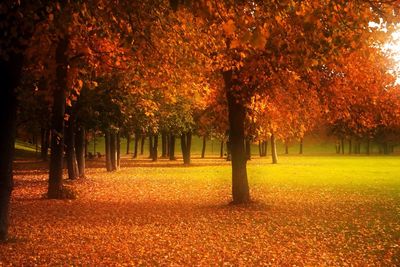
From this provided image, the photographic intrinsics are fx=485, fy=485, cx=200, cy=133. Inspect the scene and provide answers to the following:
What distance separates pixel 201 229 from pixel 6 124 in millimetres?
6137

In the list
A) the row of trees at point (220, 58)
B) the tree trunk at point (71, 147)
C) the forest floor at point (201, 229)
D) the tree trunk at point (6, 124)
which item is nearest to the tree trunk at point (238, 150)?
the row of trees at point (220, 58)

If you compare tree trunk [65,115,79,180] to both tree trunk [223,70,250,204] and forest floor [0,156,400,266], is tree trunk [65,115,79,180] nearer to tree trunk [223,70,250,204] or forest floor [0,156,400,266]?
forest floor [0,156,400,266]

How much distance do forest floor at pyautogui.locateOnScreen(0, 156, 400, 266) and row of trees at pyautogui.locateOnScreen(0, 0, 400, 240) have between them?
1702mm

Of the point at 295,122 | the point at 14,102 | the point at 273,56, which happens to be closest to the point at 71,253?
the point at 14,102

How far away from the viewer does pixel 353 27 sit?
11.3 m

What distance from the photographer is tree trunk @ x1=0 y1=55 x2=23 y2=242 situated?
11172mm

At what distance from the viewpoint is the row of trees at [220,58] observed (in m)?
10.6

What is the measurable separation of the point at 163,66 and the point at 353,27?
6339mm

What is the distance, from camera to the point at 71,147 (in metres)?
28.7

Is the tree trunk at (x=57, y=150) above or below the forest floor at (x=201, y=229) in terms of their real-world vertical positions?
above

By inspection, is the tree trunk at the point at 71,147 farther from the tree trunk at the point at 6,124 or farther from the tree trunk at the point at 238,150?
the tree trunk at the point at 6,124

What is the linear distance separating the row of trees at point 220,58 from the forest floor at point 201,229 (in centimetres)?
170

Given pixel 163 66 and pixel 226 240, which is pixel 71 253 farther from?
pixel 163 66

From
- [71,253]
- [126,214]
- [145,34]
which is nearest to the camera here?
[71,253]
